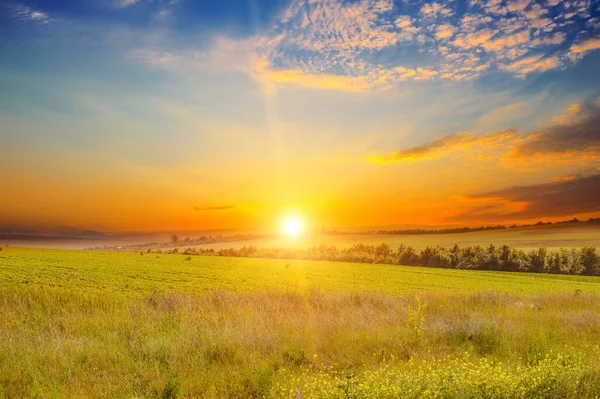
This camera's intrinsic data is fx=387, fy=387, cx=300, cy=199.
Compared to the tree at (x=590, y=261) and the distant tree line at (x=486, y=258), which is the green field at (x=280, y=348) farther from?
the tree at (x=590, y=261)

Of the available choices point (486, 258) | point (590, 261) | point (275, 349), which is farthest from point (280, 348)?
point (590, 261)

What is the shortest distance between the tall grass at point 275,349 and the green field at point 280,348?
40 mm

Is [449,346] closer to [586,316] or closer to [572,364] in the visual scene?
[572,364]

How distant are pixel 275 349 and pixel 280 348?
185 millimetres

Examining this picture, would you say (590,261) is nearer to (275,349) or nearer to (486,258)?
(486,258)

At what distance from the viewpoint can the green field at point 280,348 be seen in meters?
8.05

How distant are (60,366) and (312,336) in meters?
6.72

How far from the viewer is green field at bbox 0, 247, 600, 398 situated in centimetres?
805

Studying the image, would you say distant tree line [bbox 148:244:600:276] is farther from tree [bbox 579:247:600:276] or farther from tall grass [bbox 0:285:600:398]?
tall grass [bbox 0:285:600:398]

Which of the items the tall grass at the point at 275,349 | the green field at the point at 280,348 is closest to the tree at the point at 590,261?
the green field at the point at 280,348

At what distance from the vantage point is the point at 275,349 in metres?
10.9

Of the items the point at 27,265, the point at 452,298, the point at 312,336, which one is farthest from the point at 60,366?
the point at 27,265

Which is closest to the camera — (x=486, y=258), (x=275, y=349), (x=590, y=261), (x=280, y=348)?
(x=275, y=349)

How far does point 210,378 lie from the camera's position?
356 inches
